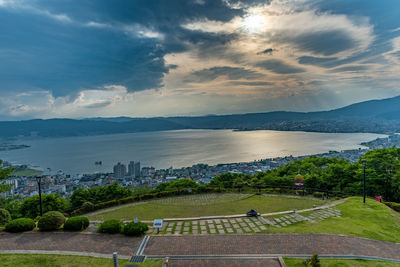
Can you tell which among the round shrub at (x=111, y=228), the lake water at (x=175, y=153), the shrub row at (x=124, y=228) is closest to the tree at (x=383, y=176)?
the shrub row at (x=124, y=228)

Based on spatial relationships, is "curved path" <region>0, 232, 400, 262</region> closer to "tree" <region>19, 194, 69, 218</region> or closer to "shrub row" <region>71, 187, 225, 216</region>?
"shrub row" <region>71, 187, 225, 216</region>

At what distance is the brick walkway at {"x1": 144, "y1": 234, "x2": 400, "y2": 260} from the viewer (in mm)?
8102

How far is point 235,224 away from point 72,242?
25.4ft

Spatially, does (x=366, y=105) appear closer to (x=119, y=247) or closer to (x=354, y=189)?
(x=354, y=189)

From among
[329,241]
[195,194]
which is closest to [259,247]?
[329,241]

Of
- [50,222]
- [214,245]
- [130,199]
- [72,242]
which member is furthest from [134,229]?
[130,199]

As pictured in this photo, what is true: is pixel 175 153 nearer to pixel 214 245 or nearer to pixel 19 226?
pixel 19 226

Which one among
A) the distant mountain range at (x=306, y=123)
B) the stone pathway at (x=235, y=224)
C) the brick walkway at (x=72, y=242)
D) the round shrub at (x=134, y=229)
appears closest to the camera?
the brick walkway at (x=72, y=242)

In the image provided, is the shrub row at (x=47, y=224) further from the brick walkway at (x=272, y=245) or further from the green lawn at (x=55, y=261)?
the brick walkway at (x=272, y=245)

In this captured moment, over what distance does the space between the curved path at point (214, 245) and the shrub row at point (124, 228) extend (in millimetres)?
295

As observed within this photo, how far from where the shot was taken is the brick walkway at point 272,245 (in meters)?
8.10

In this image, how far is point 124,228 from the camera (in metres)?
10.1

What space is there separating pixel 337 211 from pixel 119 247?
1221 centimetres

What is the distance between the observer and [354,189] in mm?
18328
